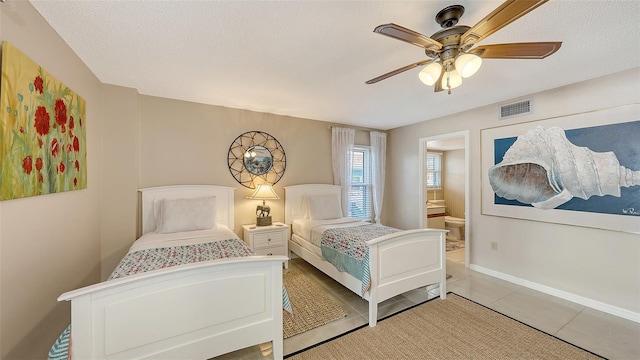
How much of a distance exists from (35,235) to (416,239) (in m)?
2.93

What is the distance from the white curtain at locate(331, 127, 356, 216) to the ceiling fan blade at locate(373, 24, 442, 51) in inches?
111

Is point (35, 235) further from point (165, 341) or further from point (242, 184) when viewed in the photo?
point (242, 184)

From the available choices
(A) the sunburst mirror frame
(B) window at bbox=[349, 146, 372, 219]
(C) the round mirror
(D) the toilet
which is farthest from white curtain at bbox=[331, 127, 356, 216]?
(D) the toilet

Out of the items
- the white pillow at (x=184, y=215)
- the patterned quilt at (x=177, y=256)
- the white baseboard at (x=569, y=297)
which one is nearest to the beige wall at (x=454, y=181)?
the white baseboard at (x=569, y=297)

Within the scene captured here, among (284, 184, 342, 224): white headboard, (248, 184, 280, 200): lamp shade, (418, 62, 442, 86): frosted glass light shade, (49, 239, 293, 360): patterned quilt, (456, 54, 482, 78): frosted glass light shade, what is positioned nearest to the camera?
(456, 54, 482, 78): frosted glass light shade

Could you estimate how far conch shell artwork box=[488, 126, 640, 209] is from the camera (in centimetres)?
234

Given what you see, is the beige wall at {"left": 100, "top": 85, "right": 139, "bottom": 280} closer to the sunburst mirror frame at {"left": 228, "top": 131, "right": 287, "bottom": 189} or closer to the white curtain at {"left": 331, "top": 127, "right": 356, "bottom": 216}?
the sunburst mirror frame at {"left": 228, "top": 131, "right": 287, "bottom": 189}

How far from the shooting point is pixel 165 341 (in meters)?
1.38

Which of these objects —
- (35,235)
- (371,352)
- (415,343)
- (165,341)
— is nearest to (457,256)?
(415,343)

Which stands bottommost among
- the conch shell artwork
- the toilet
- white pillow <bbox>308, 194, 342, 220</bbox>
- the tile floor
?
the tile floor

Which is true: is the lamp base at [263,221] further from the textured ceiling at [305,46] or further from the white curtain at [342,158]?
the textured ceiling at [305,46]

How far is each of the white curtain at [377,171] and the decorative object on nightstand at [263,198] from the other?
207 cm

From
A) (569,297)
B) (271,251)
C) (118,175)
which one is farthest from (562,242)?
(118,175)

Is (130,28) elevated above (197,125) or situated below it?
above
